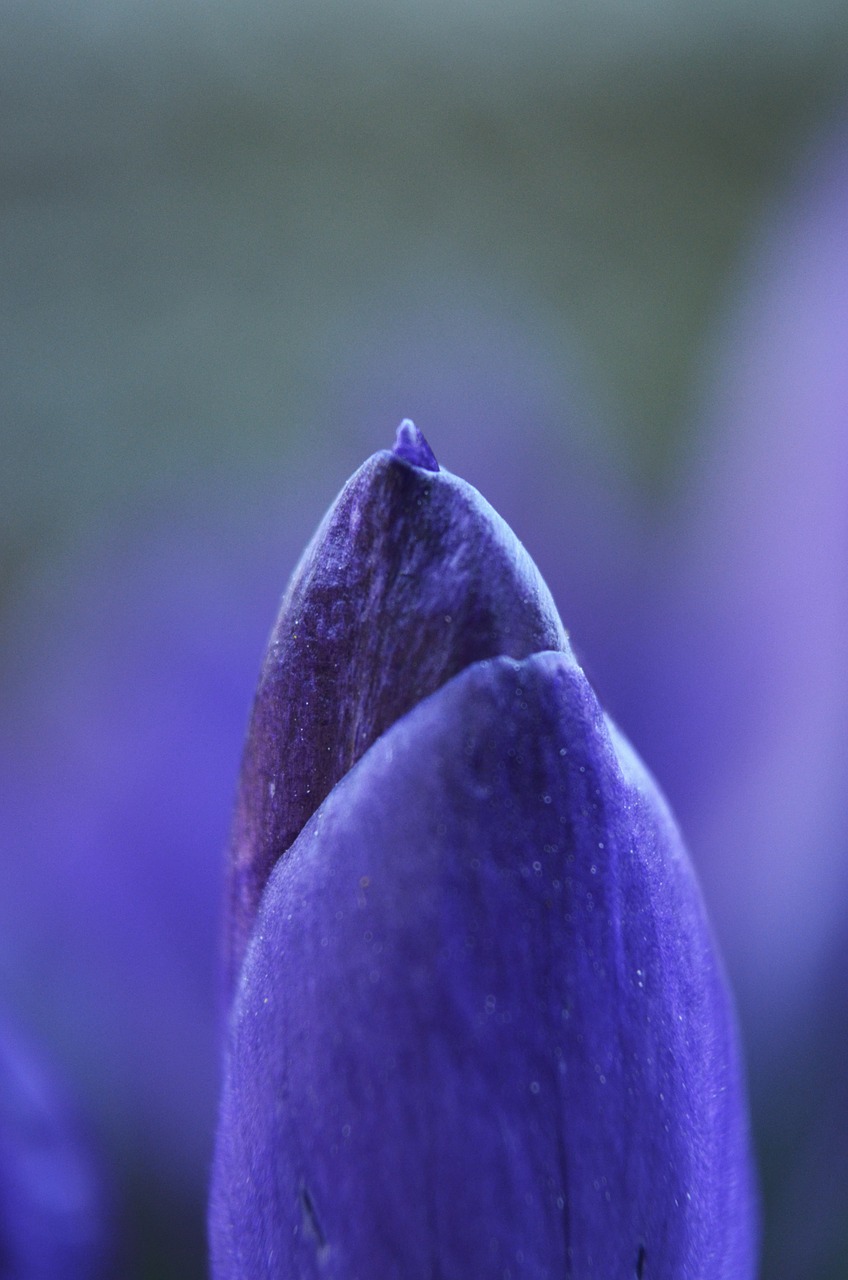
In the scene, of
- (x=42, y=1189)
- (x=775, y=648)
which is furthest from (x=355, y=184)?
(x=42, y=1189)

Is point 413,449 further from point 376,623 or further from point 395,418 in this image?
point 395,418

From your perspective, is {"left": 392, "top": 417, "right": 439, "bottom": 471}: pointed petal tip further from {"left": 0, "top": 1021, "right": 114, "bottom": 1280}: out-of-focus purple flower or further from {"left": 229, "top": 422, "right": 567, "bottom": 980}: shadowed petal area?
{"left": 0, "top": 1021, "right": 114, "bottom": 1280}: out-of-focus purple flower

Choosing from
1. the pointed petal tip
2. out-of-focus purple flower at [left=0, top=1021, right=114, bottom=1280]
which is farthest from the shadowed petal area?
out-of-focus purple flower at [left=0, top=1021, right=114, bottom=1280]

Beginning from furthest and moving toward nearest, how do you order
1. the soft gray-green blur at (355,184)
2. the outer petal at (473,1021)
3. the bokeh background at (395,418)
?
the soft gray-green blur at (355,184) < the bokeh background at (395,418) < the outer petal at (473,1021)

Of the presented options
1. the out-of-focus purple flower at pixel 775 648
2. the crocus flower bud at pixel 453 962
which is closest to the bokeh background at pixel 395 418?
the out-of-focus purple flower at pixel 775 648

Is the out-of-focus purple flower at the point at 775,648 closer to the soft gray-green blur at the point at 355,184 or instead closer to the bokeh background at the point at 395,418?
the bokeh background at the point at 395,418

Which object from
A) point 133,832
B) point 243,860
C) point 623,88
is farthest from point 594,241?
point 243,860

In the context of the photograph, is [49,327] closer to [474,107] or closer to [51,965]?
[474,107]
